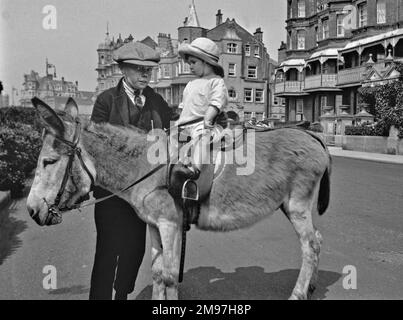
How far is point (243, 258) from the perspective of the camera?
596 cm

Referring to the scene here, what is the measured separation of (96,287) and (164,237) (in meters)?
0.99

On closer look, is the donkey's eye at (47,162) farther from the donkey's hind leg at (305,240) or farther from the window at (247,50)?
the window at (247,50)

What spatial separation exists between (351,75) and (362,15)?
5787 mm

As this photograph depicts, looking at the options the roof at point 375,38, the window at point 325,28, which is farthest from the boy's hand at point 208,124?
the window at point 325,28

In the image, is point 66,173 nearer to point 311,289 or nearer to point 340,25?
point 311,289

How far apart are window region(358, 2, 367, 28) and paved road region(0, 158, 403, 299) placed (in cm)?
3448

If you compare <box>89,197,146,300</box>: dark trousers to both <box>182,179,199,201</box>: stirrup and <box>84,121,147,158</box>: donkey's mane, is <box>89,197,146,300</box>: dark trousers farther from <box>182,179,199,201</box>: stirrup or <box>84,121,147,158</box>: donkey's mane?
<box>182,179,199,201</box>: stirrup

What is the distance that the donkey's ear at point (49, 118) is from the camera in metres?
3.18

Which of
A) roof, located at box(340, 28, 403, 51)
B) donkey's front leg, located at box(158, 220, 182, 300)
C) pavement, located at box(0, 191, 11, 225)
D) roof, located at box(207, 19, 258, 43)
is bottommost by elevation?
pavement, located at box(0, 191, 11, 225)

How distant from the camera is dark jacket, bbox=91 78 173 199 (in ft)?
13.0

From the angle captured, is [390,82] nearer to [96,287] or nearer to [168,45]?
[96,287]

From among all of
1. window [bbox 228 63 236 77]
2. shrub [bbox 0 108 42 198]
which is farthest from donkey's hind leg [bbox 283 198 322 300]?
window [bbox 228 63 236 77]
